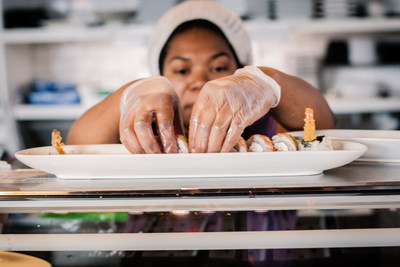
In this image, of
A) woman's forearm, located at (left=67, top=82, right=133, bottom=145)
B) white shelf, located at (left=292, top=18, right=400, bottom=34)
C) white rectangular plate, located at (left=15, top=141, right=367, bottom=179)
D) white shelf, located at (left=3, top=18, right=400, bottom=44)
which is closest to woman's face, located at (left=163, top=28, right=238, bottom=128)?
woman's forearm, located at (left=67, top=82, right=133, bottom=145)

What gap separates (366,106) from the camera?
2.85 m

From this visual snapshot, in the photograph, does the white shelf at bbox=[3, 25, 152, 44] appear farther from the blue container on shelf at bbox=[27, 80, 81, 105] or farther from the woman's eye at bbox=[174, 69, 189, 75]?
the woman's eye at bbox=[174, 69, 189, 75]

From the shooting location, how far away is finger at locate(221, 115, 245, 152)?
67 centimetres

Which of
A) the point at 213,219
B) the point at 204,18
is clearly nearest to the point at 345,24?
the point at 204,18

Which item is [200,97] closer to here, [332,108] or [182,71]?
[182,71]

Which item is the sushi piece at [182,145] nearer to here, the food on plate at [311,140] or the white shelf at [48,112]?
the food on plate at [311,140]

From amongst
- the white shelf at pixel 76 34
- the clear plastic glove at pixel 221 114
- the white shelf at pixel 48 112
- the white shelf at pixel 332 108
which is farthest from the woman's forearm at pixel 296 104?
the white shelf at pixel 48 112

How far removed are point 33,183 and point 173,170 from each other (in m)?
0.23

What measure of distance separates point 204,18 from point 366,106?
1.87m

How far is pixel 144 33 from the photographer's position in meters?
2.90

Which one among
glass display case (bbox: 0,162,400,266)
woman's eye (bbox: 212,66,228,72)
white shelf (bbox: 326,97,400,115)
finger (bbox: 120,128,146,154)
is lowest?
white shelf (bbox: 326,97,400,115)

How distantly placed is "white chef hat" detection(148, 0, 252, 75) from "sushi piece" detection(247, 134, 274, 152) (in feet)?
2.71

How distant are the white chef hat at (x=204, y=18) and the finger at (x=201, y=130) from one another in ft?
2.78

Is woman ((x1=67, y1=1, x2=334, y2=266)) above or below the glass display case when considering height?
above
